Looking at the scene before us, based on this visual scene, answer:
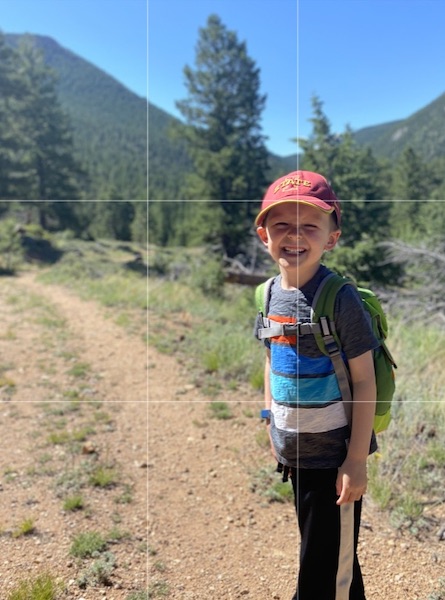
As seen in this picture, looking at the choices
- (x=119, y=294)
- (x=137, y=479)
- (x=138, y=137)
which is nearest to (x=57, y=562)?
(x=137, y=479)

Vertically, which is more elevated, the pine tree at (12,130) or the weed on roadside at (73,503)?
the pine tree at (12,130)

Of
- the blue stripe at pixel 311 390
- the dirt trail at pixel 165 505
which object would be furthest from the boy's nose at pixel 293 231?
the dirt trail at pixel 165 505

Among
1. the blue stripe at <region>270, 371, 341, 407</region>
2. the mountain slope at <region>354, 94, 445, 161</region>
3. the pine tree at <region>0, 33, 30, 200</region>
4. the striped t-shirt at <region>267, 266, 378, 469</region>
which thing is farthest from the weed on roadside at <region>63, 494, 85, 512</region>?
the mountain slope at <region>354, 94, 445, 161</region>

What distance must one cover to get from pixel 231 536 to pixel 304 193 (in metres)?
2.17

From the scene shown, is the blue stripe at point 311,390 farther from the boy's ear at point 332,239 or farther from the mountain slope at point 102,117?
the mountain slope at point 102,117

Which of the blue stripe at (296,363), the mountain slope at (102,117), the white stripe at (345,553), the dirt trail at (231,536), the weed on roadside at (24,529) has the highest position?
the mountain slope at (102,117)

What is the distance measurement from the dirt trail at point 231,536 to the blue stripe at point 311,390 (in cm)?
130

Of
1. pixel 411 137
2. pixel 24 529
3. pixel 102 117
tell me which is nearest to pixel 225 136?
pixel 24 529

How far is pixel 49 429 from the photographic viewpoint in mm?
3977

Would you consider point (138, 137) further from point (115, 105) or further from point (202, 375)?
point (202, 375)

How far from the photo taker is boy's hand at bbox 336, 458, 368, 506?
1.40 meters

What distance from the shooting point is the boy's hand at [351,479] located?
140 cm

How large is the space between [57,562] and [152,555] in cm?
Result: 50

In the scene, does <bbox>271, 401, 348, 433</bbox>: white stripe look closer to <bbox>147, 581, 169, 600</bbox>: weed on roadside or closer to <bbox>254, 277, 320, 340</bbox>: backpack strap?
<bbox>254, 277, 320, 340</bbox>: backpack strap
